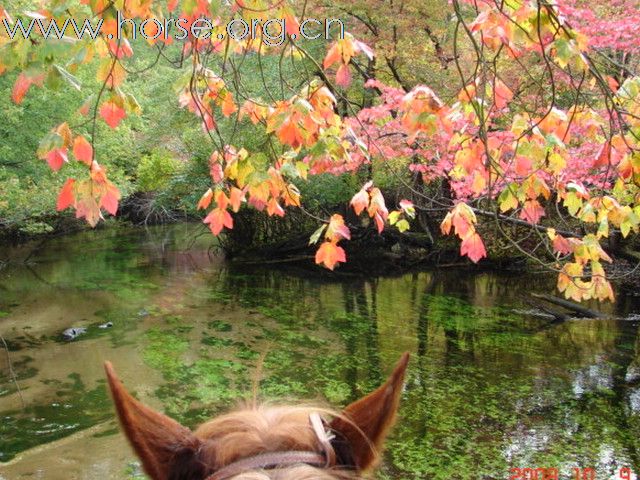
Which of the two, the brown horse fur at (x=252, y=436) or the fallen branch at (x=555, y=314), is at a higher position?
the brown horse fur at (x=252, y=436)

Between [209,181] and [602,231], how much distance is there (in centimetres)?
1365

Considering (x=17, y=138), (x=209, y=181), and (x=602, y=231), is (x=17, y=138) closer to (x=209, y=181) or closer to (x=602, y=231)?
(x=209, y=181)

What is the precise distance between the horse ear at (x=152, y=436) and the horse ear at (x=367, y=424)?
9.2 inches

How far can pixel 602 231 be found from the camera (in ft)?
11.0

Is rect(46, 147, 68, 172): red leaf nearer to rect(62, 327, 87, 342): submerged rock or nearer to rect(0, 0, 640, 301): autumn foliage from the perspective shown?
rect(0, 0, 640, 301): autumn foliage

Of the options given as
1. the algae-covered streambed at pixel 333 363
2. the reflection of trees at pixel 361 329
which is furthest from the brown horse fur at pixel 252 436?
the reflection of trees at pixel 361 329

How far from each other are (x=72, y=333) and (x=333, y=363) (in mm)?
4274

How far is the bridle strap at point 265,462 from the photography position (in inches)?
32.0

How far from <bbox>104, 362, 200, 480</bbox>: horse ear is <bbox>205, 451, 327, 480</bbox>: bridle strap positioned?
9cm

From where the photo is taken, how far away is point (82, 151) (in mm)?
2150

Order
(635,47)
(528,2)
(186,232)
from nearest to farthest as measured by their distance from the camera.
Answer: (528,2) → (635,47) → (186,232)

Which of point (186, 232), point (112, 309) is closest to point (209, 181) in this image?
point (112, 309)

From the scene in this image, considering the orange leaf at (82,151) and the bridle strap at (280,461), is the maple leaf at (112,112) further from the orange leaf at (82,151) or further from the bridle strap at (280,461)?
the bridle strap at (280,461)

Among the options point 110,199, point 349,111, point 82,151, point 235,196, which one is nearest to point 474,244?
point 349,111
